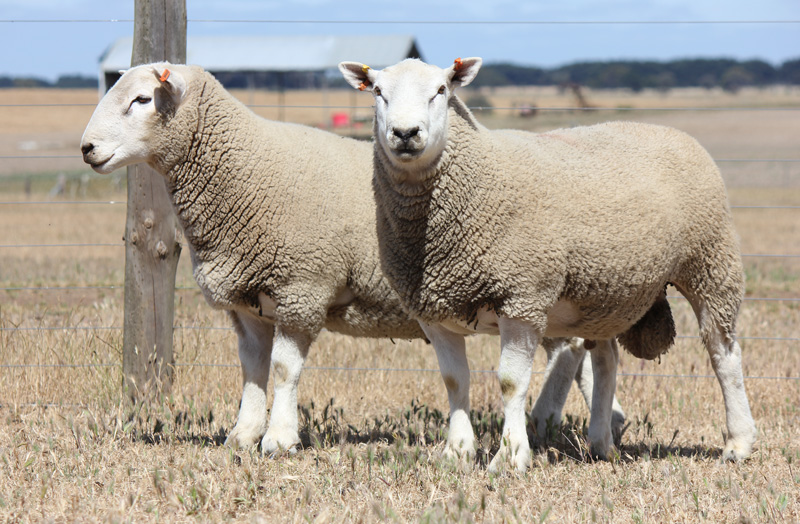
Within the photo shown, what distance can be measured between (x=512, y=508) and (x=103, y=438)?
8.02 feet

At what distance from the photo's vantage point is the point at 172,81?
476 cm

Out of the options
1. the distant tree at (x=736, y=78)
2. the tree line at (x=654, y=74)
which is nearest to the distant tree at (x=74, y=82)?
the tree line at (x=654, y=74)

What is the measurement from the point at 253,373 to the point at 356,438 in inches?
29.2

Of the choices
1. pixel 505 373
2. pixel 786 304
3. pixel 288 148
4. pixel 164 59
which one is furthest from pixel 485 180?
pixel 786 304

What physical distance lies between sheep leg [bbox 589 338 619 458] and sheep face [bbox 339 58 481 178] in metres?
1.69

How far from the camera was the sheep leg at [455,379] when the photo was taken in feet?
15.4

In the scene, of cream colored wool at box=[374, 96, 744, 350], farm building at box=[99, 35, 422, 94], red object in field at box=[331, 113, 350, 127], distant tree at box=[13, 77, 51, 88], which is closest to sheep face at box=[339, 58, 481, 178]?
cream colored wool at box=[374, 96, 744, 350]

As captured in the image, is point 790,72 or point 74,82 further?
point 790,72

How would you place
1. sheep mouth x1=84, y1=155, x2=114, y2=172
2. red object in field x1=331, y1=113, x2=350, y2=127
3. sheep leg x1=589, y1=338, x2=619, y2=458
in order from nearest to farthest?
sheep mouth x1=84, y1=155, x2=114, y2=172, sheep leg x1=589, y1=338, x2=619, y2=458, red object in field x1=331, y1=113, x2=350, y2=127

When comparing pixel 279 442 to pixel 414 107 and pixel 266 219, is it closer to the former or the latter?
pixel 266 219

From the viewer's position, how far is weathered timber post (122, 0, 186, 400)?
18.4ft

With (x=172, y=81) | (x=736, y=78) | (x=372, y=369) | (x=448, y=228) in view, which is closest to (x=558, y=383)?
(x=372, y=369)

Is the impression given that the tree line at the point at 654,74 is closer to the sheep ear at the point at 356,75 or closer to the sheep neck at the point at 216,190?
the sheep neck at the point at 216,190

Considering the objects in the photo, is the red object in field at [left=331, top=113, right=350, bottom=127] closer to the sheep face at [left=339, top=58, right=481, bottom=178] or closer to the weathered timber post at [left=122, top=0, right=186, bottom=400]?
the weathered timber post at [left=122, top=0, right=186, bottom=400]
